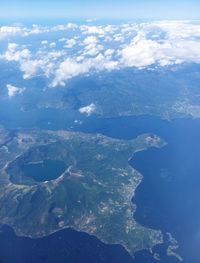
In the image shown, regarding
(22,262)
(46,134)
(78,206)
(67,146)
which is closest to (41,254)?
(22,262)

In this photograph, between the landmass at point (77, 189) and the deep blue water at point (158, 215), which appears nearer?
the deep blue water at point (158, 215)

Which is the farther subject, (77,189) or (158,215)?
(77,189)

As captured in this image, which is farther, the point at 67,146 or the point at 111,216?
the point at 67,146

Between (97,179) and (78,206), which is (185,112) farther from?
(78,206)

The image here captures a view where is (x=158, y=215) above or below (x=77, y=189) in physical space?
above
